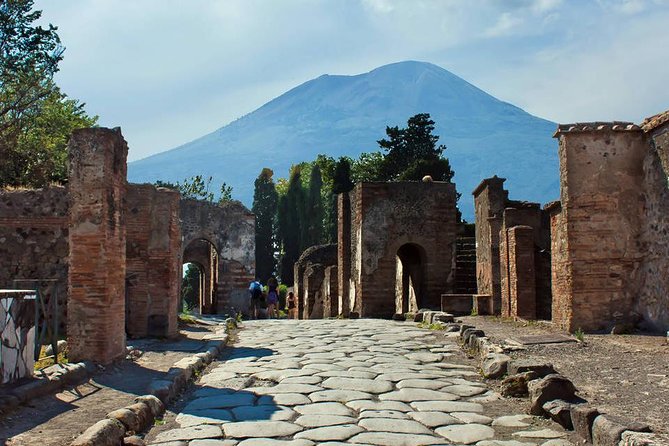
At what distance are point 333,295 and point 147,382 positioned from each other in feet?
66.2

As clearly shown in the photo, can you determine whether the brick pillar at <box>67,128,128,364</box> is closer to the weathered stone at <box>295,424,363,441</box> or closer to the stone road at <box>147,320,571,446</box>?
the stone road at <box>147,320,571,446</box>

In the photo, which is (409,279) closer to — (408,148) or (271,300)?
(271,300)

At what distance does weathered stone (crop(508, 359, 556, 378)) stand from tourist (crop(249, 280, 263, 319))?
17.1 metres

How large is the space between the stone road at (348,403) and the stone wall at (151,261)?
2075mm

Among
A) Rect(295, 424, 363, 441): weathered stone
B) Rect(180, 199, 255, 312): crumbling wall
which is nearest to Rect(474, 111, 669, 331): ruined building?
Rect(295, 424, 363, 441): weathered stone

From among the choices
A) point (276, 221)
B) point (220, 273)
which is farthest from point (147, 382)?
point (276, 221)

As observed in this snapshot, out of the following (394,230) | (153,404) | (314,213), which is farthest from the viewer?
(314,213)

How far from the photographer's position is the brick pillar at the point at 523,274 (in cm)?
1502

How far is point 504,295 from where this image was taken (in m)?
16.1

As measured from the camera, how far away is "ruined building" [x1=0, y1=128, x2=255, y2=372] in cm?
856

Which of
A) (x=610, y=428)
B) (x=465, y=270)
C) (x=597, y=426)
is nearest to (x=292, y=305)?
(x=465, y=270)

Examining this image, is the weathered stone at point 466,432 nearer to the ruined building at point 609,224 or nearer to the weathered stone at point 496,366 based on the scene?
the weathered stone at point 496,366

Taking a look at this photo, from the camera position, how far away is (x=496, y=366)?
7.99 meters

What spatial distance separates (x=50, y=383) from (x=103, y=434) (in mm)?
2089
